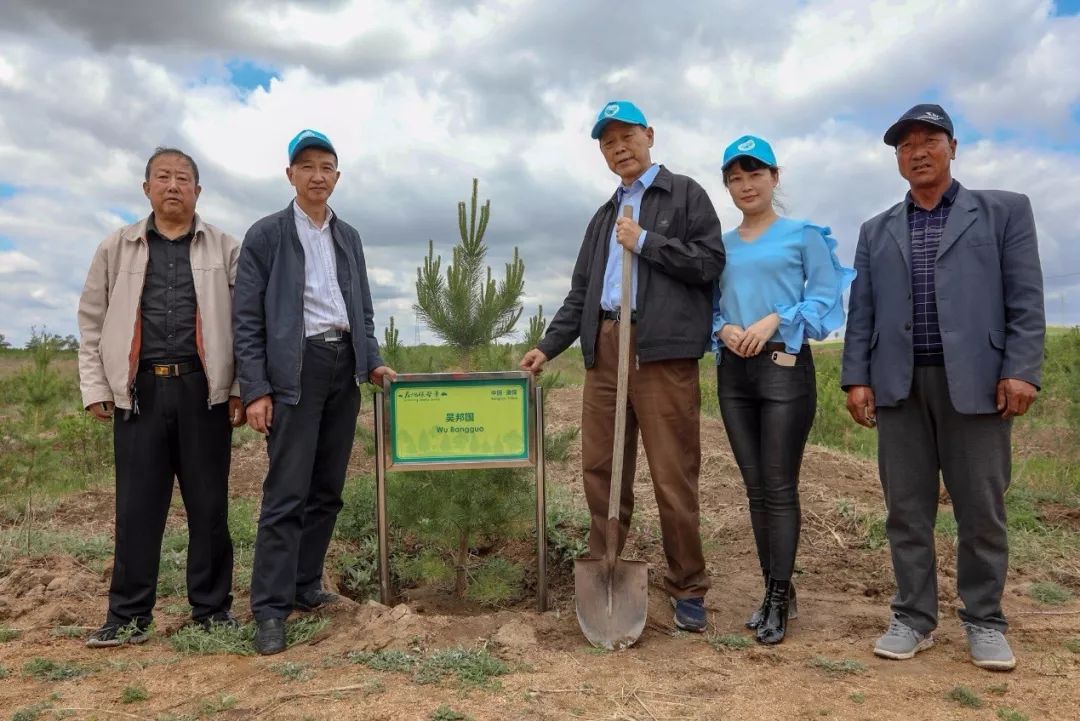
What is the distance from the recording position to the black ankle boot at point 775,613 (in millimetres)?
4027

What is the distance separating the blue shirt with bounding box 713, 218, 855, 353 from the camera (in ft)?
12.5

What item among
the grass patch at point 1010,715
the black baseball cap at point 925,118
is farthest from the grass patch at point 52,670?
the black baseball cap at point 925,118

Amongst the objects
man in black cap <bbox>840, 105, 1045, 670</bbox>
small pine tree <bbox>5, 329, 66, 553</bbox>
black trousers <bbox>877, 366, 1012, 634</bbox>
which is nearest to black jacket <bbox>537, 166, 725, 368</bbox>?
man in black cap <bbox>840, 105, 1045, 670</bbox>

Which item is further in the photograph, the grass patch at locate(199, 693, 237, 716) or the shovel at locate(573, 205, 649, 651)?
the shovel at locate(573, 205, 649, 651)

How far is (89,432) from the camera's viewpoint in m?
9.38

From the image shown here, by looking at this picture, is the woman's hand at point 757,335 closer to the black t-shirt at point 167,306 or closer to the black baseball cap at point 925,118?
the black baseball cap at point 925,118

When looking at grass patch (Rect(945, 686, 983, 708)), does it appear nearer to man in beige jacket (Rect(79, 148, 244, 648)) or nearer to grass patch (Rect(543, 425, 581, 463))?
grass patch (Rect(543, 425, 581, 463))

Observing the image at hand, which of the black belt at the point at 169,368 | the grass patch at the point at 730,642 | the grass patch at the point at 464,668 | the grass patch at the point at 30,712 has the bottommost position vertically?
the grass patch at the point at 730,642

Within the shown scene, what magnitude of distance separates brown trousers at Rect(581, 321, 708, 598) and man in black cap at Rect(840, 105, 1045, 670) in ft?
2.69

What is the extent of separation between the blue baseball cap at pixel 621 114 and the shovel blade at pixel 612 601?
7.15ft

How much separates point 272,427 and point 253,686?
1199 millimetres

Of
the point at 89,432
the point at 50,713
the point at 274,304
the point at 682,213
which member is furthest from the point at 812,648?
the point at 89,432

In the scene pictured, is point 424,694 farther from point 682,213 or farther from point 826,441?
point 826,441

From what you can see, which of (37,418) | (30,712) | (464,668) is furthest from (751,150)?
(37,418)
